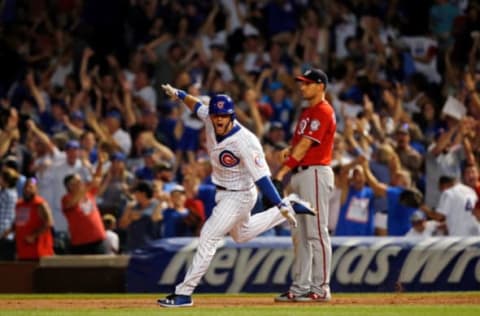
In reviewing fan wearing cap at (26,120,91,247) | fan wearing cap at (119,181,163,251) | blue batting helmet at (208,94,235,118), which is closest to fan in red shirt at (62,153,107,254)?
fan wearing cap at (119,181,163,251)

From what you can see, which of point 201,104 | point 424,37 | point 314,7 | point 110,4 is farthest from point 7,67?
point 201,104

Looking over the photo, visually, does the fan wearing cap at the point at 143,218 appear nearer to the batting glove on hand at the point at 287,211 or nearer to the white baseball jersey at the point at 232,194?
the white baseball jersey at the point at 232,194

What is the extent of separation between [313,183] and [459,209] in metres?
4.52

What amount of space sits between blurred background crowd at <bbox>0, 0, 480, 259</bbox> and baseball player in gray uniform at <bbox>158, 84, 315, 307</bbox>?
417cm

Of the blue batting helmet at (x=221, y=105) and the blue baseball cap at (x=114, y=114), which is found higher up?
the blue batting helmet at (x=221, y=105)

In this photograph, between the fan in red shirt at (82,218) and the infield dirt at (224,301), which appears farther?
the fan in red shirt at (82,218)

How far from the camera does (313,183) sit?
1443 cm

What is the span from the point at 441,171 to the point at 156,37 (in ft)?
20.9

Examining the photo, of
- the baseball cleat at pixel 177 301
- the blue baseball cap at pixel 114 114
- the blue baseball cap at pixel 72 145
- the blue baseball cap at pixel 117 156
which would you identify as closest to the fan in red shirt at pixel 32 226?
the blue baseball cap at pixel 72 145

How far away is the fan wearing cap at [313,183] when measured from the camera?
47.2 feet

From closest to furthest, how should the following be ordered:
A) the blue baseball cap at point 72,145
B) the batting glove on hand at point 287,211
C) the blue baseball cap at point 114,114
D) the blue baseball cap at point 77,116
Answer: the batting glove on hand at point 287,211, the blue baseball cap at point 72,145, the blue baseball cap at point 77,116, the blue baseball cap at point 114,114

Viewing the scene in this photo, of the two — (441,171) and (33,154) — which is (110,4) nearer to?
(33,154)

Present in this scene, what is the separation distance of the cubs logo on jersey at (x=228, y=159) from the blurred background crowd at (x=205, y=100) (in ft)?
14.5

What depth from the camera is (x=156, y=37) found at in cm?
2461
